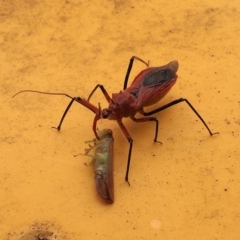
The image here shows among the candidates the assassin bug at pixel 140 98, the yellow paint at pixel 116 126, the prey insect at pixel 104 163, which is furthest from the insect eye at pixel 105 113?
the yellow paint at pixel 116 126

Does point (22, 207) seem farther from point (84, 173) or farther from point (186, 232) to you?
point (186, 232)

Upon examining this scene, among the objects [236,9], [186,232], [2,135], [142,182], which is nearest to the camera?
[186,232]

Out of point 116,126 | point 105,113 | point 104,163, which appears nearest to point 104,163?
point 104,163

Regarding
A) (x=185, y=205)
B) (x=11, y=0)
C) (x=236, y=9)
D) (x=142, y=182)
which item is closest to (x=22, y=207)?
(x=142, y=182)

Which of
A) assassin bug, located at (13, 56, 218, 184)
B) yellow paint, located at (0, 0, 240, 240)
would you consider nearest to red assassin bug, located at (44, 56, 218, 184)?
assassin bug, located at (13, 56, 218, 184)

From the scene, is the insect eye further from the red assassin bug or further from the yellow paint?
the yellow paint
